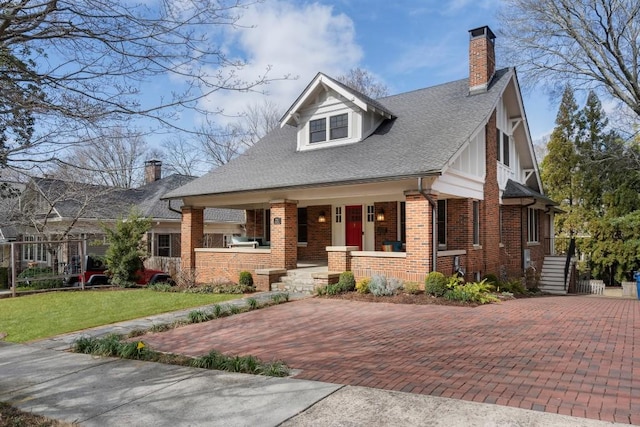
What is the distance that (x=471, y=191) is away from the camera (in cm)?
1400

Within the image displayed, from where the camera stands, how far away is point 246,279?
14.5 meters

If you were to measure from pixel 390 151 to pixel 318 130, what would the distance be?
406 centimetres

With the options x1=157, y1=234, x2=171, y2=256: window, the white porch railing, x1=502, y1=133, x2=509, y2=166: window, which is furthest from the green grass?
the white porch railing

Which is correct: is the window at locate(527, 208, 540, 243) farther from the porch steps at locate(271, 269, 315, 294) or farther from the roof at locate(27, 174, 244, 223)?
the roof at locate(27, 174, 244, 223)

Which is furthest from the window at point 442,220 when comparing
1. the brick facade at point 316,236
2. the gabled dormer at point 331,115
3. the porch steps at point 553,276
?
the porch steps at point 553,276

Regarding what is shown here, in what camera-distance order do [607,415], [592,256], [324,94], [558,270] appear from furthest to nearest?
[592,256]
[558,270]
[324,94]
[607,415]

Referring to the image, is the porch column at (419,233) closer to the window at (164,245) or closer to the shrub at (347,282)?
the shrub at (347,282)

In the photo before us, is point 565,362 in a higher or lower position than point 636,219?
lower

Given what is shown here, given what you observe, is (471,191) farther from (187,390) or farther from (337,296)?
(187,390)

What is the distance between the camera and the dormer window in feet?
52.7

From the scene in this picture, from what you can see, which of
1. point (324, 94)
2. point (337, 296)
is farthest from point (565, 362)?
point (324, 94)

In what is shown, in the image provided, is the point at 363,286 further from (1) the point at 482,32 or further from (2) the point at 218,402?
(1) the point at 482,32

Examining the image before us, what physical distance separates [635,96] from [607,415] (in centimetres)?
2059

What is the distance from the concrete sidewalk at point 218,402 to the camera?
12.8 feet
